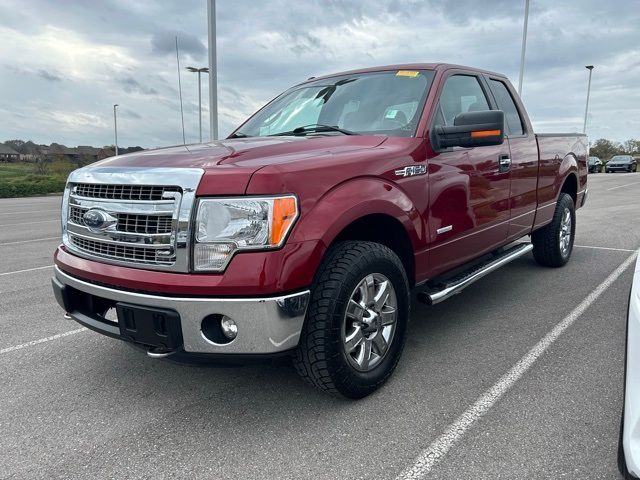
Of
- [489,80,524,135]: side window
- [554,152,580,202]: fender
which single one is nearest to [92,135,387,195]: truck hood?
[489,80,524,135]: side window

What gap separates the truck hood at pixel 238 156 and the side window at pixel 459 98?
0.69 meters

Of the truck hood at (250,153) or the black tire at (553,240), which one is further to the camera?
the black tire at (553,240)

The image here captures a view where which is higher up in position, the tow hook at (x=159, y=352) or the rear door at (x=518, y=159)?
the rear door at (x=518, y=159)

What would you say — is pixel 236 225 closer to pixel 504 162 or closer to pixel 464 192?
pixel 464 192

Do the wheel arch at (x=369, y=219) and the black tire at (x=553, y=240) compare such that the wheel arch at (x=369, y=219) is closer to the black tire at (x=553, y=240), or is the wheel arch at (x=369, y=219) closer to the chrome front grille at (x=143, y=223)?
the chrome front grille at (x=143, y=223)

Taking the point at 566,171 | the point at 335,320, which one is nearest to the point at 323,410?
the point at 335,320

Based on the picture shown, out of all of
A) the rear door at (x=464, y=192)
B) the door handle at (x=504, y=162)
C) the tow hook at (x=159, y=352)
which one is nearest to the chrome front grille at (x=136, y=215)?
the tow hook at (x=159, y=352)

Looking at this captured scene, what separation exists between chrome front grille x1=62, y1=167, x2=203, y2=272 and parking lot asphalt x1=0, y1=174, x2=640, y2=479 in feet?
2.91

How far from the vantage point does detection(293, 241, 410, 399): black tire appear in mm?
2537

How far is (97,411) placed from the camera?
2848mm

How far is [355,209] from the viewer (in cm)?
270

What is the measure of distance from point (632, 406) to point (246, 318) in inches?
60.6

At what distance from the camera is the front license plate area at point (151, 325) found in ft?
7.88

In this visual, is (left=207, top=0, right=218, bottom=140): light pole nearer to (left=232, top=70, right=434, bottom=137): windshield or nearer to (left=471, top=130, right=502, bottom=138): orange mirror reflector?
(left=232, top=70, right=434, bottom=137): windshield
